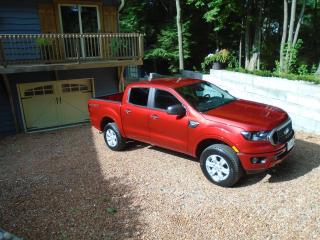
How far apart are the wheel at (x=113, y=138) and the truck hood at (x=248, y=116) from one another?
2.73 metres

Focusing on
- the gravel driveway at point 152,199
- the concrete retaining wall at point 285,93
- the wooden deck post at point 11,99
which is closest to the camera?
the gravel driveway at point 152,199

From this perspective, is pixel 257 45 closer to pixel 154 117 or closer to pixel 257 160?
pixel 154 117

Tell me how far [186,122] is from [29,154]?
16.7 feet

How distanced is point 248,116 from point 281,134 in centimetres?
66

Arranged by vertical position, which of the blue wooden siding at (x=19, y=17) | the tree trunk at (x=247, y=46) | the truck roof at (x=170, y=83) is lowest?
the truck roof at (x=170, y=83)

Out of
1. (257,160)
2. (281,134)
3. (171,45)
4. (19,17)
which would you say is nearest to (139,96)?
(257,160)

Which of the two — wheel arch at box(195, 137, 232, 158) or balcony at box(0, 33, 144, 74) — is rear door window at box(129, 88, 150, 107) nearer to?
wheel arch at box(195, 137, 232, 158)

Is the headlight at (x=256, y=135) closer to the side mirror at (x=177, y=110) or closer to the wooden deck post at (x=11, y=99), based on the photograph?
the side mirror at (x=177, y=110)

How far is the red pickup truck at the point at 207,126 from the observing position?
197 inches

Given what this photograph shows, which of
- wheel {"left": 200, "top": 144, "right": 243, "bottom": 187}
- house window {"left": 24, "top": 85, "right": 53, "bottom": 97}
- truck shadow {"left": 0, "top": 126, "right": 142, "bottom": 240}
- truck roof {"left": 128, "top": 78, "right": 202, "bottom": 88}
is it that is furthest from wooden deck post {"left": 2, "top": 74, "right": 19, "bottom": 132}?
wheel {"left": 200, "top": 144, "right": 243, "bottom": 187}

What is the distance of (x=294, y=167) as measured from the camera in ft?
19.6

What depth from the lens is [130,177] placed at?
623 cm

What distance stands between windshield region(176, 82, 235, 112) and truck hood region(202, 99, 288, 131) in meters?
0.20

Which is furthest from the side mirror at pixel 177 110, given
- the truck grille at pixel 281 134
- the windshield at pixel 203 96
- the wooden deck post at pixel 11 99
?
the wooden deck post at pixel 11 99
